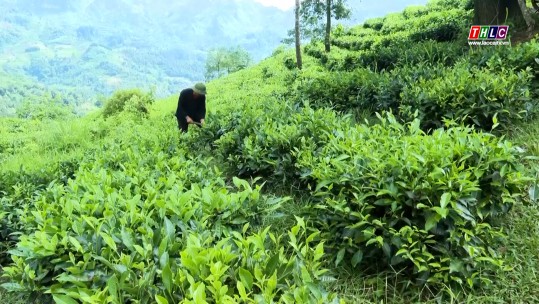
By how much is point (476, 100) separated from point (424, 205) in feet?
7.15

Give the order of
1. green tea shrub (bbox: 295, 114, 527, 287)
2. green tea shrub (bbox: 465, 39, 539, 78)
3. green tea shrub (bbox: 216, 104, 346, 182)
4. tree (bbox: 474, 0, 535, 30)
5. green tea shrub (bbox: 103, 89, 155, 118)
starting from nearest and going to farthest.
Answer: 1. green tea shrub (bbox: 295, 114, 527, 287)
2. green tea shrub (bbox: 216, 104, 346, 182)
3. green tea shrub (bbox: 465, 39, 539, 78)
4. tree (bbox: 474, 0, 535, 30)
5. green tea shrub (bbox: 103, 89, 155, 118)

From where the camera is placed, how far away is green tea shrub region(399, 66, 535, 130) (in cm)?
400

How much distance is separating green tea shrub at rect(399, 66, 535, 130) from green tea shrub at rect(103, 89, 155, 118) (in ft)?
34.4

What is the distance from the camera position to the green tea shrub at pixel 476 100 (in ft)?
13.1

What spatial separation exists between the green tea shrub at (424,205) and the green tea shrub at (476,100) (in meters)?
1.18

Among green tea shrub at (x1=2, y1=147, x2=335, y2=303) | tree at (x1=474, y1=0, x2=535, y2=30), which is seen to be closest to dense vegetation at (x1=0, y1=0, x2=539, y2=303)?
green tea shrub at (x1=2, y1=147, x2=335, y2=303)

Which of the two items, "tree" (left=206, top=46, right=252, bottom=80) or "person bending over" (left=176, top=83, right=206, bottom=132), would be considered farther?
"tree" (left=206, top=46, right=252, bottom=80)

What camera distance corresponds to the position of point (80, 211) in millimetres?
2695

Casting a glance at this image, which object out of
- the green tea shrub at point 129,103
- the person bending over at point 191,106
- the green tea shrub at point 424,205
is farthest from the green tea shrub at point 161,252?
the green tea shrub at point 129,103

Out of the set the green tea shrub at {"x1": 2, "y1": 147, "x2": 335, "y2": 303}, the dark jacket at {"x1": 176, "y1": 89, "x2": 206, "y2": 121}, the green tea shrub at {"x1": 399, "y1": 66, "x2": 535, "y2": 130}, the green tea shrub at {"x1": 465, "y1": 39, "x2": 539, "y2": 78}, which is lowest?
the dark jacket at {"x1": 176, "y1": 89, "x2": 206, "y2": 121}

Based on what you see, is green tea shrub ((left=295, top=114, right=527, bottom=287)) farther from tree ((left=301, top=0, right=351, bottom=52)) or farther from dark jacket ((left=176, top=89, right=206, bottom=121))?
tree ((left=301, top=0, right=351, bottom=52))

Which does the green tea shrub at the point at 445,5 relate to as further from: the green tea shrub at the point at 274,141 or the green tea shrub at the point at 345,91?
the green tea shrub at the point at 274,141

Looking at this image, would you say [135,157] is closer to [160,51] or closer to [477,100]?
[477,100]

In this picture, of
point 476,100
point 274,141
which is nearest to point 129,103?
point 274,141
